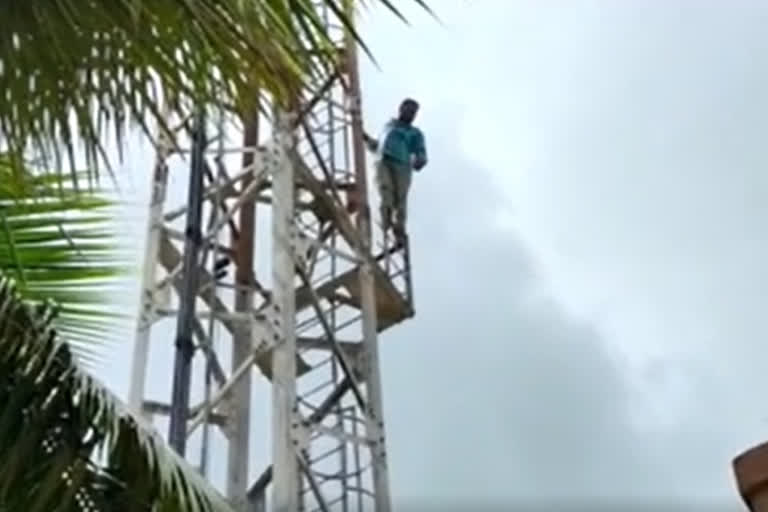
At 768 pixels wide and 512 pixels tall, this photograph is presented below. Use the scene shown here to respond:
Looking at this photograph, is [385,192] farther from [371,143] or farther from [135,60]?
[135,60]

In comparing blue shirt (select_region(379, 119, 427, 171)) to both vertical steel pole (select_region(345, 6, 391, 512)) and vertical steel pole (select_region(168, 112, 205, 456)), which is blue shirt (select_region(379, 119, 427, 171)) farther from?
vertical steel pole (select_region(168, 112, 205, 456))

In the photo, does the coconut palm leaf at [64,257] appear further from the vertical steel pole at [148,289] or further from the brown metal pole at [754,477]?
the vertical steel pole at [148,289]

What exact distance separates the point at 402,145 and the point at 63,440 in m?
5.43

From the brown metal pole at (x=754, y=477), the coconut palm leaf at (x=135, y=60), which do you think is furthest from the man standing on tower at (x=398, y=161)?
the brown metal pole at (x=754, y=477)

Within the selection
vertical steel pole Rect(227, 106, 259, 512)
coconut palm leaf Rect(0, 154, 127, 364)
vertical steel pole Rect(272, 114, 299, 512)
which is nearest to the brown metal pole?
coconut palm leaf Rect(0, 154, 127, 364)

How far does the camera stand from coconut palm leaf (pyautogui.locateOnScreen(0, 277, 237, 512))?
338cm

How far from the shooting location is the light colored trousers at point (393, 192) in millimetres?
8586

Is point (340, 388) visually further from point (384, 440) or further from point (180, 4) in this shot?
point (180, 4)

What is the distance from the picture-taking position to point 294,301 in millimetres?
7559

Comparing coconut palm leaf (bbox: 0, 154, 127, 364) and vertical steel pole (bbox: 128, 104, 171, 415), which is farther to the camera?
vertical steel pole (bbox: 128, 104, 171, 415)

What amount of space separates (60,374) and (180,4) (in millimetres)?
1624

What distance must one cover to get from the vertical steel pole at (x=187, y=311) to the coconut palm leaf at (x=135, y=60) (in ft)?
14.3

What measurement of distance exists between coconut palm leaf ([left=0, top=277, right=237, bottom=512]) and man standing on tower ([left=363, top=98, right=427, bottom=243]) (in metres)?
4.97

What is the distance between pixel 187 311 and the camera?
24.3 ft
